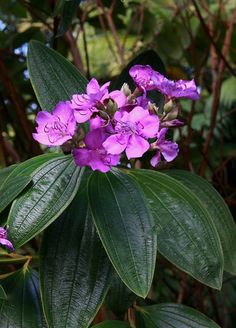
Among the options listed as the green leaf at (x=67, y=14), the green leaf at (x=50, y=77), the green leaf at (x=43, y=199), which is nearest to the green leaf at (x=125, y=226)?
the green leaf at (x=43, y=199)

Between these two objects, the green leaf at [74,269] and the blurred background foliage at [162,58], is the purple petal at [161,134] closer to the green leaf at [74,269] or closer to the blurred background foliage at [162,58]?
the green leaf at [74,269]

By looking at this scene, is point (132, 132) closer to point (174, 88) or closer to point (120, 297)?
point (174, 88)

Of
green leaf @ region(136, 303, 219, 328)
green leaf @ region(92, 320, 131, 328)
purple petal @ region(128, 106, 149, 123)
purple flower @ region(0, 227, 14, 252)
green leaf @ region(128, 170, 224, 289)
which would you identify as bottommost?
green leaf @ region(136, 303, 219, 328)

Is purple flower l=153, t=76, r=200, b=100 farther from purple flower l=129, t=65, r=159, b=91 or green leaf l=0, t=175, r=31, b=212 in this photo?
green leaf l=0, t=175, r=31, b=212

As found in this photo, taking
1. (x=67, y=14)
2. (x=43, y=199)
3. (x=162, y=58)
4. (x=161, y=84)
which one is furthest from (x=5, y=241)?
(x=162, y=58)

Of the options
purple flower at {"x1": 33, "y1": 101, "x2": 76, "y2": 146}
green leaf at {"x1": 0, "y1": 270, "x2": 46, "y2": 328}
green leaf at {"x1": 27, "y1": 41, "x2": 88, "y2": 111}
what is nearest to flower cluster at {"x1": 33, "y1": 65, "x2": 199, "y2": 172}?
purple flower at {"x1": 33, "y1": 101, "x2": 76, "y2": 146}
